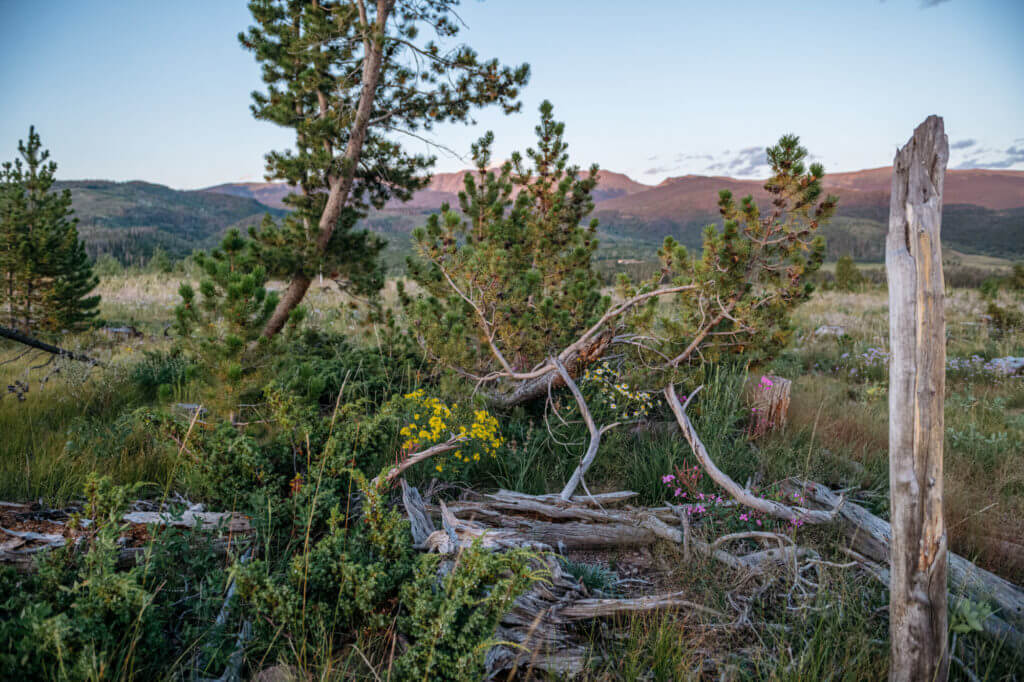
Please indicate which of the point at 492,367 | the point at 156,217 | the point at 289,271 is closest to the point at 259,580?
the point at 492,367

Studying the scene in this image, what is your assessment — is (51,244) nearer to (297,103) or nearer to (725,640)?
(297,103)

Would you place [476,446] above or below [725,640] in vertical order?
above

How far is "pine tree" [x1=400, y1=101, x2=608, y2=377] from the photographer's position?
4.57 meters

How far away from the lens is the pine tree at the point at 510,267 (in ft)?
15.0

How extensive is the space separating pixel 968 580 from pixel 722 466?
5.02 ft

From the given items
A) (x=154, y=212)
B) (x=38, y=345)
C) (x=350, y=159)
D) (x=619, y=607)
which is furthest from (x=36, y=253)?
(x=154, y=212)

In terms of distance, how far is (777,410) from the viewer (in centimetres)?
467

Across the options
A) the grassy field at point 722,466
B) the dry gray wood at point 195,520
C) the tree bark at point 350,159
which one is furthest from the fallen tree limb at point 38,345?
the dry gray wood at point 195,520

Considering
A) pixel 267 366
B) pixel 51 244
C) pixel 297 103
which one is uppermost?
pixel 297 103

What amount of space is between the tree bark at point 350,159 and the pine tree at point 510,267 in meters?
1.28

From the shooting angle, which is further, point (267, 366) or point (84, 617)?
point (267, 366)

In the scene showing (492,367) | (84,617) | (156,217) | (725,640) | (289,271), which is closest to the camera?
(84,617)

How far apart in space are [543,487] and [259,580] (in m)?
2.19

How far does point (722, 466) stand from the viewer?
384 centimetres
